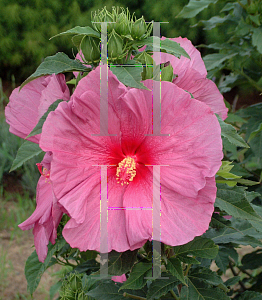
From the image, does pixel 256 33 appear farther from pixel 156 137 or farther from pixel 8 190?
pixel 8 190

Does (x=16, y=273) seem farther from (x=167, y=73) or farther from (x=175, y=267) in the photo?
(x=167, y=73)

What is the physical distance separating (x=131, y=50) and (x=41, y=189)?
366 mm

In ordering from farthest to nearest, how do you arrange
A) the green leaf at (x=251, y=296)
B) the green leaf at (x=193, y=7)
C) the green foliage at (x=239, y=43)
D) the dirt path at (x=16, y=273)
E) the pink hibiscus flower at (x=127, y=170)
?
1. the dirt path at (x=16, y=273)
2. the green leaf at (x=193, y=7)
3. the green foliage at (x=239, y=43)
4. the green leaf at (x=251, y=296)
5. the pink hibiscus flower at (x=127, y=170)

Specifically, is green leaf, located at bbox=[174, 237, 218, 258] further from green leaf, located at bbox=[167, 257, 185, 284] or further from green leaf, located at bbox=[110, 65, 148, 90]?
green leaf, located at bbox=[110, 65, 148, 90]

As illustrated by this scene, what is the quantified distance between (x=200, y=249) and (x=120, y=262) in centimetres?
19

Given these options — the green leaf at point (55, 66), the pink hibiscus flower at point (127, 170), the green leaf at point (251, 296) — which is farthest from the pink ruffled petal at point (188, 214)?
the green leaf at point (251, 296)

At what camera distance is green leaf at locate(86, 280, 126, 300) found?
0.87 m

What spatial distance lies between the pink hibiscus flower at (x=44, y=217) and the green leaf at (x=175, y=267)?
269 mm

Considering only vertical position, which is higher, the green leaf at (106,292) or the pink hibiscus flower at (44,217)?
the pink hibiscus flower at (44,217)

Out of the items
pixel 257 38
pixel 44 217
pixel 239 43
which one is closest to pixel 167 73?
pixel 44 217

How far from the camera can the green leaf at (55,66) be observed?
2.15 ft

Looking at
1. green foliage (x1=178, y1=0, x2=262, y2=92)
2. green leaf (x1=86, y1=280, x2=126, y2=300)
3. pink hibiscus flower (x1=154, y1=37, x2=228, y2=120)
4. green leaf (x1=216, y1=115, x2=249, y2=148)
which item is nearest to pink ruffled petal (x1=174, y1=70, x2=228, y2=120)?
pink hibiscus flower (x1=154, y1=37, x2=228, y2=120)

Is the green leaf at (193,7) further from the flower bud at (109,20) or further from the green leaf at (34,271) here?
the green leaf at (34,271)

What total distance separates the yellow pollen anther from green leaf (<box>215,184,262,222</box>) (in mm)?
216
